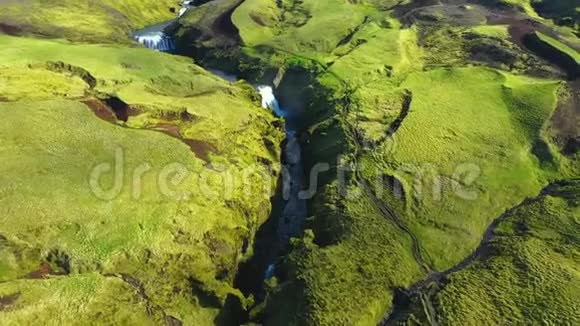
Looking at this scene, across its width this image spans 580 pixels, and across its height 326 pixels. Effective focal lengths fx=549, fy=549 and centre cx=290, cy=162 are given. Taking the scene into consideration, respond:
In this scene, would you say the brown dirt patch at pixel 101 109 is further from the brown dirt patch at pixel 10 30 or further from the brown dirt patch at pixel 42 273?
the brown dirt patch at pixel 10 30

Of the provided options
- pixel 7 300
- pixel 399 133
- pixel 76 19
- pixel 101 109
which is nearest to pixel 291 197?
pixel 399 133

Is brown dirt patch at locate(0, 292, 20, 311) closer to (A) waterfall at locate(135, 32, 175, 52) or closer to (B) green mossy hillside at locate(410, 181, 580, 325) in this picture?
(B) green mossy hillside at locate(410, 181, 580, 325)

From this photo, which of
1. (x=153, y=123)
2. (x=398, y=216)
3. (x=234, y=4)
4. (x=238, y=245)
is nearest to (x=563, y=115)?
(x=398, y=216)

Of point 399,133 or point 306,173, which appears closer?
point 399,133

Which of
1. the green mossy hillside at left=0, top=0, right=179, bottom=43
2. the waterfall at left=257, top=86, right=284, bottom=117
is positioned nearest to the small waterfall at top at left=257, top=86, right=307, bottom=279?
the waterfall at left=257, top=86, right=284, bottom=117

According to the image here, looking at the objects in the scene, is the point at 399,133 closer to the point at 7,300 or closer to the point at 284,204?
the point at 284,204

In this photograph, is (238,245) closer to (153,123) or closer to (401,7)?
(153,123)
